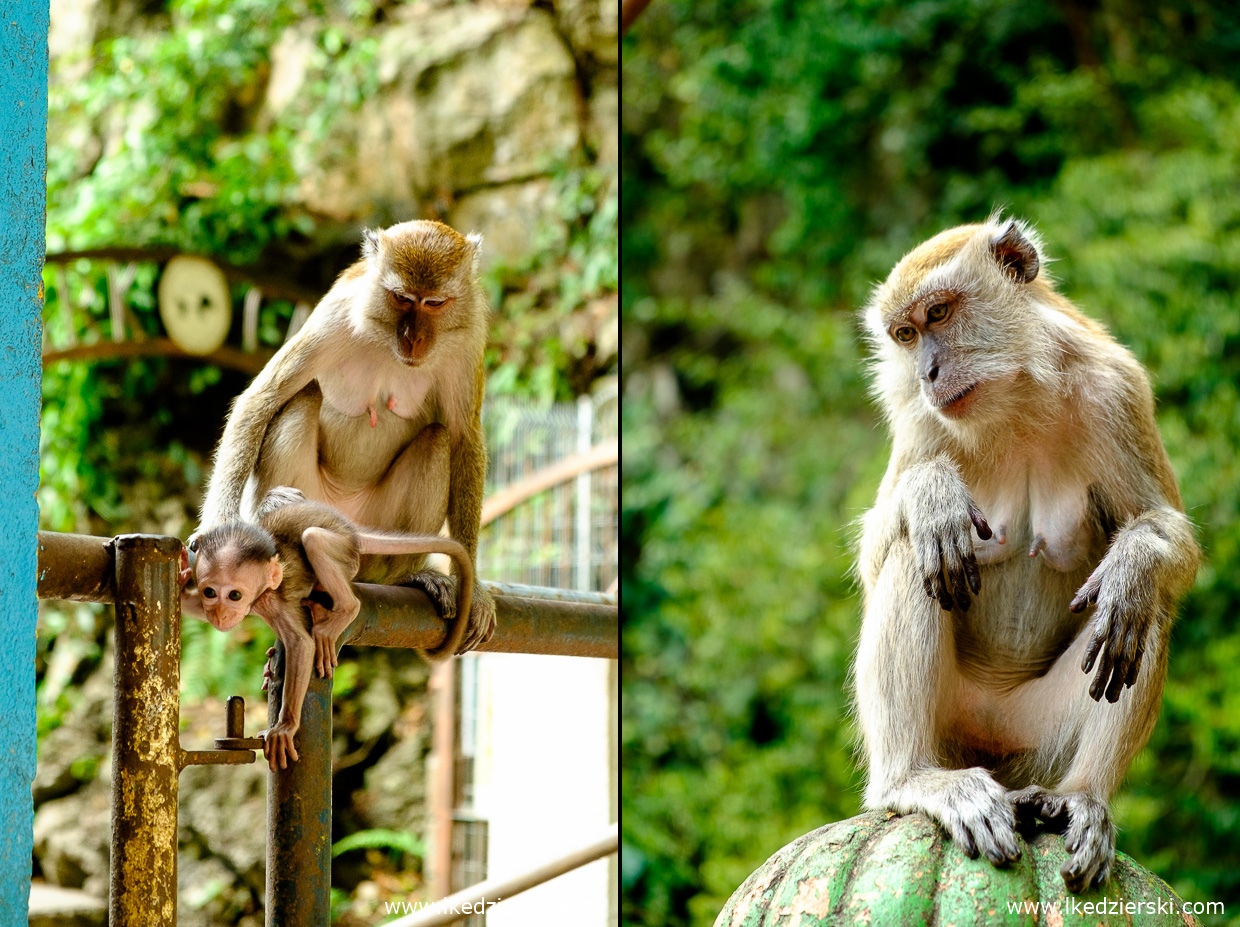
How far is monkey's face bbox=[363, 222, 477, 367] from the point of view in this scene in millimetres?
2143

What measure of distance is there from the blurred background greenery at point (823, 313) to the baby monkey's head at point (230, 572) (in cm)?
273

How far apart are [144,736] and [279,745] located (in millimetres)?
221

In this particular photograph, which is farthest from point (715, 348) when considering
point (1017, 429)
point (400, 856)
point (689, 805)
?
point (1017, 429)

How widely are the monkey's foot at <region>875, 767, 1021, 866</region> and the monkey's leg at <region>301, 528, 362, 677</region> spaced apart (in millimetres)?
777

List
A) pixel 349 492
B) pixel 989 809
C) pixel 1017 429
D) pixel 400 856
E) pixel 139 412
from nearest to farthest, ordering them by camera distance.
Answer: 1. pixel 989 809
2. pixel 1017 429
3. pixel 349 492
4. pixel 400 856
5. pixel 139 412

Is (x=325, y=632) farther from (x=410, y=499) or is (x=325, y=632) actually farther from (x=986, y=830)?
(x=986, y=830)

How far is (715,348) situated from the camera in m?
6.90

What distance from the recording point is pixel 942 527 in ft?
4.69

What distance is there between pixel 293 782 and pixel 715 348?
5.44 metres

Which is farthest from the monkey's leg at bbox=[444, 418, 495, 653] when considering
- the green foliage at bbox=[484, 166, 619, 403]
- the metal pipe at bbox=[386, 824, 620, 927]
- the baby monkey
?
the green foliage at bbox=[484, 166, 619, 403]

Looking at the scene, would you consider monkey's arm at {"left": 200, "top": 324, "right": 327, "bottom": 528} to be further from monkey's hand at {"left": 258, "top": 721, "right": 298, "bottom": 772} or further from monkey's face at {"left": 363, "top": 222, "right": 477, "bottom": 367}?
monkey's hand at {"left": 258, "top": 721, "right": 298, "bottom": 772}

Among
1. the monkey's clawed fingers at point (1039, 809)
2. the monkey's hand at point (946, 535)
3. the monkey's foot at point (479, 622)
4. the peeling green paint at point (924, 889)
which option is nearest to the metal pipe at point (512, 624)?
the monkey's foot at point (479, 622)

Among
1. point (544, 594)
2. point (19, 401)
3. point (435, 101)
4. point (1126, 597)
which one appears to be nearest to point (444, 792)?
point (544, 594)

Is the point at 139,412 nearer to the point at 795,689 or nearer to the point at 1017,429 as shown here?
the point at 795,689
